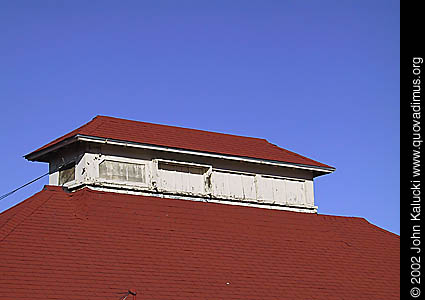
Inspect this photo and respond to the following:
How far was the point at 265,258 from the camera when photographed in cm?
2556

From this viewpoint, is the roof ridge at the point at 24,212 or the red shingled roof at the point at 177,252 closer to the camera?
the red shingled roof at the point at 177,252

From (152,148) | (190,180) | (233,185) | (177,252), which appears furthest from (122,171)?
(233,185)

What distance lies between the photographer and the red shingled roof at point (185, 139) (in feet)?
90.0

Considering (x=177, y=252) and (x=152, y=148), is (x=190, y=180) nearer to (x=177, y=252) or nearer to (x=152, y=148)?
(x=152, y=148)

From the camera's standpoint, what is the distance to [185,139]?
29.2 meters

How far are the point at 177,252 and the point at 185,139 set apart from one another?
6439 mm

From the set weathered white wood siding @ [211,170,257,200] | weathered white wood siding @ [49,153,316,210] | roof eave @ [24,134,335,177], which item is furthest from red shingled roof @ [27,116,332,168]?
weathered white wood siding @ [211,170,257,200]

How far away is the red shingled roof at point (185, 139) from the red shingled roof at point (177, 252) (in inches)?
90.2

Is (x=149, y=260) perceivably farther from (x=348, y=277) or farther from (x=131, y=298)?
(x=348, y=277)

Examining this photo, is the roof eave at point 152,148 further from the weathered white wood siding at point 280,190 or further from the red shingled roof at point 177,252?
the red shingled roof at point 177,252

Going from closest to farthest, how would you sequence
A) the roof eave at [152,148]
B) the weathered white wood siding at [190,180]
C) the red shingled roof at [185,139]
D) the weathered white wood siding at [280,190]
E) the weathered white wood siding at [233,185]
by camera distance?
the roof eave at [152,148]
the weathered white wood siding at [190,180]
the red shingled roof at [185,139]
the weathered white wood siding at [233,185]
the weathered white wood siding at [280,190]

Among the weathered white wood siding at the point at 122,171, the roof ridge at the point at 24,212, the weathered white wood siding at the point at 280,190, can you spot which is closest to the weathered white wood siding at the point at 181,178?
the weathered white wood siding at the point at 122,171

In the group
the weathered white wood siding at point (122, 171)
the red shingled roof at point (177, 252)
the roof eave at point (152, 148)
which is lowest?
the red shingled roof at point (177, 252)

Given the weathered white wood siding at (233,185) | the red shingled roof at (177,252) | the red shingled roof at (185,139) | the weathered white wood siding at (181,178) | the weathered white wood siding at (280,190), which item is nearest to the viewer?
the red shingled roof at (177,252)
